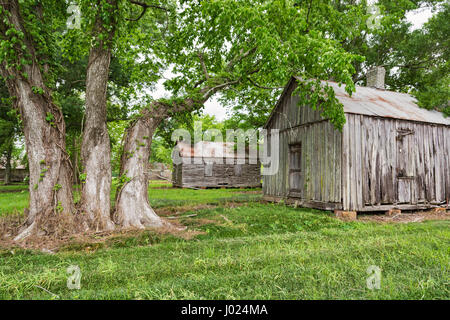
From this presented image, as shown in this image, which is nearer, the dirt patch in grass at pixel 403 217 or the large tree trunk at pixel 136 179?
the large tree trunk at pixel 136 179

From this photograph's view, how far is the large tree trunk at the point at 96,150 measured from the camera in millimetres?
6128

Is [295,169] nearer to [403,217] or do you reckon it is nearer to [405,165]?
[405,165]

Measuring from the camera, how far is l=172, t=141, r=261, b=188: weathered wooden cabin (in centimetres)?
2395

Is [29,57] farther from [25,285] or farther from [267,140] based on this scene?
[267,140]

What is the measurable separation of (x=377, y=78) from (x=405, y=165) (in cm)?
601

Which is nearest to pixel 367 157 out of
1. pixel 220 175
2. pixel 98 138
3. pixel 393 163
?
pixel 393 163

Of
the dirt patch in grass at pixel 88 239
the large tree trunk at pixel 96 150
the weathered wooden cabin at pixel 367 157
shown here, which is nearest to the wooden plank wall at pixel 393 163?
the weathered wooden cabin at pixel 367 157

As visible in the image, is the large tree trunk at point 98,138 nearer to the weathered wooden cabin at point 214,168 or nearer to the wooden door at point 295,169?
the wooden door at point 295,169

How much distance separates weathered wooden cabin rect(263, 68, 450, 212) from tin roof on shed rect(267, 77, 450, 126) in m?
0.04

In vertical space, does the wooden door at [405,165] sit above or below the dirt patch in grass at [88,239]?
above

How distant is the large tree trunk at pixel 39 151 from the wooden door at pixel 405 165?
10.8 metres

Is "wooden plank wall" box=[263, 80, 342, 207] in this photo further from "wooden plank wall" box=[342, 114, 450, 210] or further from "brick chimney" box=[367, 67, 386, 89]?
"brick chimney" box=[367, 67, 386, 89]
